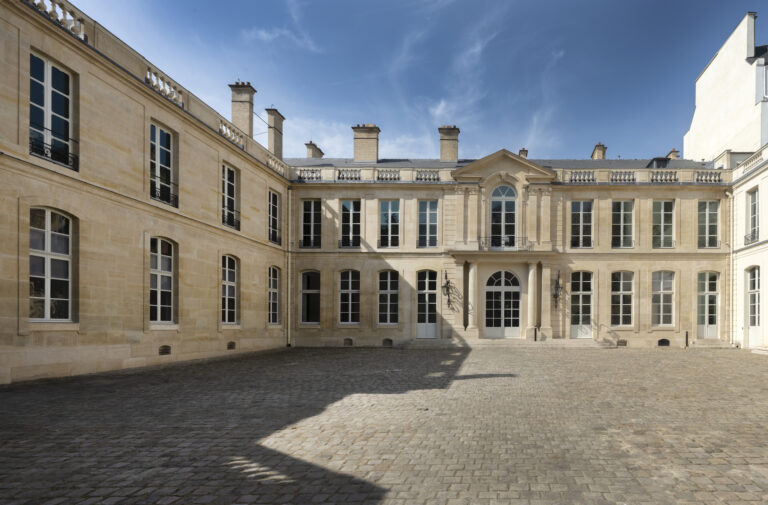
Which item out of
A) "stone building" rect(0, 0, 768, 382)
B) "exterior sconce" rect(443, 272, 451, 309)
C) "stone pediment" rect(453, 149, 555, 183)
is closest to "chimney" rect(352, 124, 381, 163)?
"stone building" rect(0, 0, 768, 382)

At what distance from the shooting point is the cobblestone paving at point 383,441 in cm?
425

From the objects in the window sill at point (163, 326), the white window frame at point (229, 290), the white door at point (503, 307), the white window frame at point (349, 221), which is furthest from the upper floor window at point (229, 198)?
the white door at point (503, 307)

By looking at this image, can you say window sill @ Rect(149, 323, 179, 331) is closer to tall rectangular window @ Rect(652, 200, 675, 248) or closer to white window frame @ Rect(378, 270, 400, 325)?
white window frame @ Rect(378, 270, 400, 325)

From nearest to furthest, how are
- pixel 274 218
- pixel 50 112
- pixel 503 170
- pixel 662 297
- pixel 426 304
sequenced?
pixel 50 112, pixel 274 218, pixel 662 297, pixel 503 170, pixel 426 304

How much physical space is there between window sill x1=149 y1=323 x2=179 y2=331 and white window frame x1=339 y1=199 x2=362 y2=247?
34.8ft

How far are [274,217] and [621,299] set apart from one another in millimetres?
16103

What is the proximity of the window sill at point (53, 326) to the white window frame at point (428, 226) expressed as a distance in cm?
1555

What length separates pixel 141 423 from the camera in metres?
6.55

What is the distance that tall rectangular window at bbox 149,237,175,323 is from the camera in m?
14.0

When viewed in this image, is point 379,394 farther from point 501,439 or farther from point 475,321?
point 475,321

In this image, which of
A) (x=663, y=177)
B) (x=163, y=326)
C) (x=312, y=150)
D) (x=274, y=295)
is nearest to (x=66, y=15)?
(x=163, y=326)

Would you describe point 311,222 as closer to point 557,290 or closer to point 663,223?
point 557,290

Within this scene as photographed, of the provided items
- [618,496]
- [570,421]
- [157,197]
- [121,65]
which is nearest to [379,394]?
[570,421]

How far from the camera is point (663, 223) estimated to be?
926 inches
